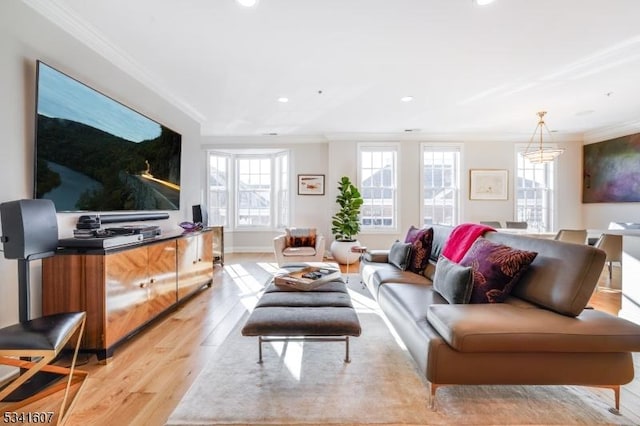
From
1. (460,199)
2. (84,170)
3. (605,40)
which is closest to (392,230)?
(460,199)

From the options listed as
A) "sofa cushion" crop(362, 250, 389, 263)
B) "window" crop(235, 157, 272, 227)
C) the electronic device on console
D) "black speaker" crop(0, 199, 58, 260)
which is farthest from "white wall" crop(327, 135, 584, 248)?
"black speaker" crop(0, 199, 58, 260)

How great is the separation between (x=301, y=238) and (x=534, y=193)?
5.29 meters

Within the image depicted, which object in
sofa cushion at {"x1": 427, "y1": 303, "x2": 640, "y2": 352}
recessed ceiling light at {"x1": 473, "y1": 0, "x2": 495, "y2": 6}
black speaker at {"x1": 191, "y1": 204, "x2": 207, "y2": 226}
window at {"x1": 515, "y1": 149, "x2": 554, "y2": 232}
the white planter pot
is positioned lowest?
the white planter pot

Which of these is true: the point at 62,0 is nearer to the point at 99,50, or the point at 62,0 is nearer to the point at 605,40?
the point at 99,50

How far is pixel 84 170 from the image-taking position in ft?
7.75

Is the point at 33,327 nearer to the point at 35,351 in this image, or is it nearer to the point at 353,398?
the point at 35,351

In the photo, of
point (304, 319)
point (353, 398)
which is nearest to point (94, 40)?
point (304, 319)

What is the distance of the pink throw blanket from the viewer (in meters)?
2.47

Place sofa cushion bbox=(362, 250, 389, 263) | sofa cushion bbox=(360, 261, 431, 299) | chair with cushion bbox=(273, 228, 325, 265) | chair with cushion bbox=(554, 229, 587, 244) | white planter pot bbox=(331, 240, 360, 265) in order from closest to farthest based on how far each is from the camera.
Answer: sofa cushion bbox=(360, 261, 431, 299), sofa cushion bbox=(362, 250, 389, 263), chair with cushion bbox=(554, 229, 587, 244), chair with cushion bbox=(273, 228, 325, 265), white planter pot bbox=(331, 240, 360, 265)

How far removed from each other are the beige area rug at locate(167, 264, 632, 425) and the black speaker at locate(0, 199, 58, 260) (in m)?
1.23

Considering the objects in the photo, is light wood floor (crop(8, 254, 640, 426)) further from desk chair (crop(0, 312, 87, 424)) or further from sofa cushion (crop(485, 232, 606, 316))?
sofa cushion (crop(485, 232, 606, 316))

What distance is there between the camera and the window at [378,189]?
247 inches

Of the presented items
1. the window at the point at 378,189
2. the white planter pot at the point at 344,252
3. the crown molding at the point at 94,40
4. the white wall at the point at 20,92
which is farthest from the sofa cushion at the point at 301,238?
the white wall at the point at 20,92

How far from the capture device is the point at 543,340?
1.40 metres
